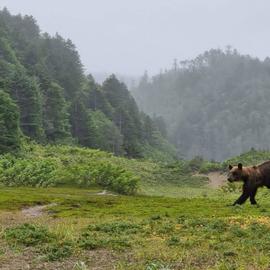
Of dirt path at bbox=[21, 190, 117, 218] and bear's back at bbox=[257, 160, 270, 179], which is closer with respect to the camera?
bear's back at bbox=[257, 160, 270, 179]

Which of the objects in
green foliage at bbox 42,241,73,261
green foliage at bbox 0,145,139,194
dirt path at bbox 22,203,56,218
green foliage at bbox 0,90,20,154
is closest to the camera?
green foliage at bbox 42,241,73,261

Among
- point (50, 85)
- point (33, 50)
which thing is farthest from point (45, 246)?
point (33, 50)

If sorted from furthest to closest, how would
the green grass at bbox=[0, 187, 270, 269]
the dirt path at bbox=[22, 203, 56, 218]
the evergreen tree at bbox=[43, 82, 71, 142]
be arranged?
the evergreen tree at bbox=[43, 82, 71, 142] → the dirt path at bbox=[22, 203, 56, 218] → the green grass at bbox=[0, 187, 270, 269]

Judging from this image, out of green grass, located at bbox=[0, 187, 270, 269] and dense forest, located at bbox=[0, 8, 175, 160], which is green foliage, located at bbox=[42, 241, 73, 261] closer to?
green grass, located at bbox=[0, 187, 270, 269]

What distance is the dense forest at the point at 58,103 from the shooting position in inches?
3733

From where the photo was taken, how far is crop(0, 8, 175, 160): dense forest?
3733 inches

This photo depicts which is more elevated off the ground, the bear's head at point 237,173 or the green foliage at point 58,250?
the bear's head at point 237,173

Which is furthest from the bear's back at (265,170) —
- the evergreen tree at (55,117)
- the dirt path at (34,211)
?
the evergreen tree at (55,117)

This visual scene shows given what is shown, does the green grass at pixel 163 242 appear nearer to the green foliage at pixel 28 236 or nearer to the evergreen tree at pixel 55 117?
the green foliage at pixel 28 236

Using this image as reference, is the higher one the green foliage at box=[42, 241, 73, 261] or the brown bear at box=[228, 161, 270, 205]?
the brown bear at box=[228, 161, 270, 205]

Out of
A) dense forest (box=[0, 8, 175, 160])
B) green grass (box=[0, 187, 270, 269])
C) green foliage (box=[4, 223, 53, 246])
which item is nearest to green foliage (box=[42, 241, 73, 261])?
green grass (box=[0, 187, 270, 269])

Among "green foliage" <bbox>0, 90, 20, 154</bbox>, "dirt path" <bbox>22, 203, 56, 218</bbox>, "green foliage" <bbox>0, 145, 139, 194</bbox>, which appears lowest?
"dirt path" <bbox>22, 203, 56, 218</bbox>

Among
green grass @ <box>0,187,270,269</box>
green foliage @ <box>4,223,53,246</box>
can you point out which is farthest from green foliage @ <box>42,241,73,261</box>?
green foliage @ <box>4,223,53,246</box>

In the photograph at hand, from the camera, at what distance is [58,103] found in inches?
4200
